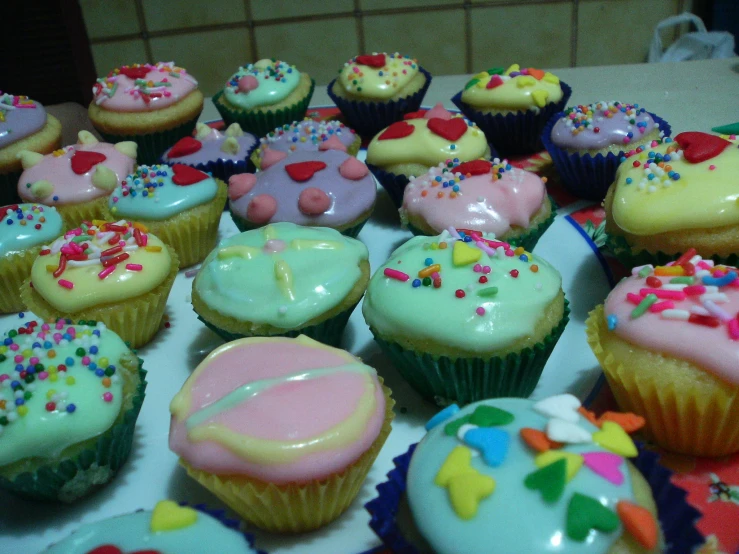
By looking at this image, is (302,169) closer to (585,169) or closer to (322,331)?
(322,331)

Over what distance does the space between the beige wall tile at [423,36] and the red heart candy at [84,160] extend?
287 cm

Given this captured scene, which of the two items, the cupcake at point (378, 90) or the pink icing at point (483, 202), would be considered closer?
the pink icing at point (483, 202)

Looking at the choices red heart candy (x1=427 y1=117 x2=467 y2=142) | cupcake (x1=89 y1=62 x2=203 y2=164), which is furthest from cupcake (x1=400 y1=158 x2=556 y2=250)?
cupcake (x1=89 y1=62 x2=203 y2=164)

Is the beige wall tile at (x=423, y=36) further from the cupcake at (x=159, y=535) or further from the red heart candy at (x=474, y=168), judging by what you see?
the cupcake at (x=159, y=535)

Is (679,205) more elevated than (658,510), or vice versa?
(679,205)

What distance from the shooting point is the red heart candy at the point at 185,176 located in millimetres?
2912

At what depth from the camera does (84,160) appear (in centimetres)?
312

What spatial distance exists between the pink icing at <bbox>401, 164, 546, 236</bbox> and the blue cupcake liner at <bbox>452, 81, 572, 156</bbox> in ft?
3.01

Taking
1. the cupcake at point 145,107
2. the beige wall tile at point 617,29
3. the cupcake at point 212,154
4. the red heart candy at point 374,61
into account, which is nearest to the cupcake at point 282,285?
the cupcake at point 212,154

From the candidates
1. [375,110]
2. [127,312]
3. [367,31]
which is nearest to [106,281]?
[127,312]

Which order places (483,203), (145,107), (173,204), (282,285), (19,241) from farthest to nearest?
(145,107) < (173,204) < (19,241) < (483,203) < (282,285)

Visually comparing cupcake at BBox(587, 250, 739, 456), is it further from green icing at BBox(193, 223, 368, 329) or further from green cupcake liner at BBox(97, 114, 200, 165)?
green cupcake liner at BBox(97, 114, 200, 165)

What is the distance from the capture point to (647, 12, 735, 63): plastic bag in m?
4.93

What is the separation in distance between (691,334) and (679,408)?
0.21 m
